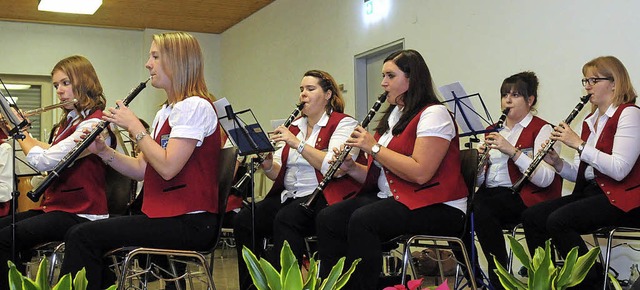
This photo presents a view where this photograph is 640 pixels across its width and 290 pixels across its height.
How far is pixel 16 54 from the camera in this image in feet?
28.8

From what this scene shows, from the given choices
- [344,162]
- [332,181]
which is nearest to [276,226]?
[332,181]

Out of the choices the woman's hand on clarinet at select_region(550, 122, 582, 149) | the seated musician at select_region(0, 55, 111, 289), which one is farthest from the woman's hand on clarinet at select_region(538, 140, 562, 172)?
the seated musician at select_region(0, 55, 111, 289)

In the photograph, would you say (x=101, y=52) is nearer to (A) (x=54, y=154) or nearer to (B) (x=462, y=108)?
(A) (x=54, y=154)

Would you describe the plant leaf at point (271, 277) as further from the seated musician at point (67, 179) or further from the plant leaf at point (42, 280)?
the seated musician at point (67, 179)

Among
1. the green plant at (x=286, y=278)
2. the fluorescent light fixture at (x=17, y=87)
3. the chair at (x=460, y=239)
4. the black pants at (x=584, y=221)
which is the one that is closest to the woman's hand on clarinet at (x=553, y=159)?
the black pants at (x=584, y=221)

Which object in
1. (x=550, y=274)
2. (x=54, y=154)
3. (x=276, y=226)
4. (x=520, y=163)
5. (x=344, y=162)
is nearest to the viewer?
(x=550, y=274)

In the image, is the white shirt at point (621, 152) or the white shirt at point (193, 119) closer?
the white shirt at point (193, 119)

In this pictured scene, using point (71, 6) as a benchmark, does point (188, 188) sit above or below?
below

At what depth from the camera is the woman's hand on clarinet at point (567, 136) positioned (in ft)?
10.5

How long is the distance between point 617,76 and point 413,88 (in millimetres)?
1101

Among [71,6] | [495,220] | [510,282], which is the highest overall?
[71,6]

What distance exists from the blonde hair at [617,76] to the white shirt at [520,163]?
0.48 m

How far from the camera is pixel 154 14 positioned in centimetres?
856

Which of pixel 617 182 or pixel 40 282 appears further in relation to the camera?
pixel 617 182
